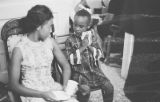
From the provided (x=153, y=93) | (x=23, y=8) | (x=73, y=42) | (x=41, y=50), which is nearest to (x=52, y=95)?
(x=41, y=50)

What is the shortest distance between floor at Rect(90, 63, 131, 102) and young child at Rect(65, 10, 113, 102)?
639 millimetres

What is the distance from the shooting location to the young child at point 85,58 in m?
2.42

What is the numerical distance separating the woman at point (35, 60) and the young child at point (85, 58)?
284 millimetres

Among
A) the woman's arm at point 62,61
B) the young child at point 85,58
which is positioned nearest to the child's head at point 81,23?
the young child at point 85,58

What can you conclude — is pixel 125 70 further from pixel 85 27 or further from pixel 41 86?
pixel 41 86

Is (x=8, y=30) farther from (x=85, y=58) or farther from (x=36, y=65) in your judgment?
(x=85, y=58)

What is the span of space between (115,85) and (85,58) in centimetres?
114

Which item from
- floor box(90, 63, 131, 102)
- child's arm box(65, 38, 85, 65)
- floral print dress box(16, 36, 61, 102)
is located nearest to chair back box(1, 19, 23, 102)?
floral print dress box(16, 36, 61, 102)

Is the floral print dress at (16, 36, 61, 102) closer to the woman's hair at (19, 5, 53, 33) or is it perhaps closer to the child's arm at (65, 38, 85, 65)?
the woman's hair at (19, 5, 53, 33)

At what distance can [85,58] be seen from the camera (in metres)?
2.54

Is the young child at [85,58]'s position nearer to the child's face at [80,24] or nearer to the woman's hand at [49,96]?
the child's face at [80,24]

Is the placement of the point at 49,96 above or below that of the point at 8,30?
below

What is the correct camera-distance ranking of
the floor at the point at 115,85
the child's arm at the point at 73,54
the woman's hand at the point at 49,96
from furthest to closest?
the floor at the point at 115,85 → the child's arm at the point at 73,54 → the woman's hand at the point at 49,96

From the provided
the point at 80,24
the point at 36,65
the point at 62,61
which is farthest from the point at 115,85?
the point at 36,65
